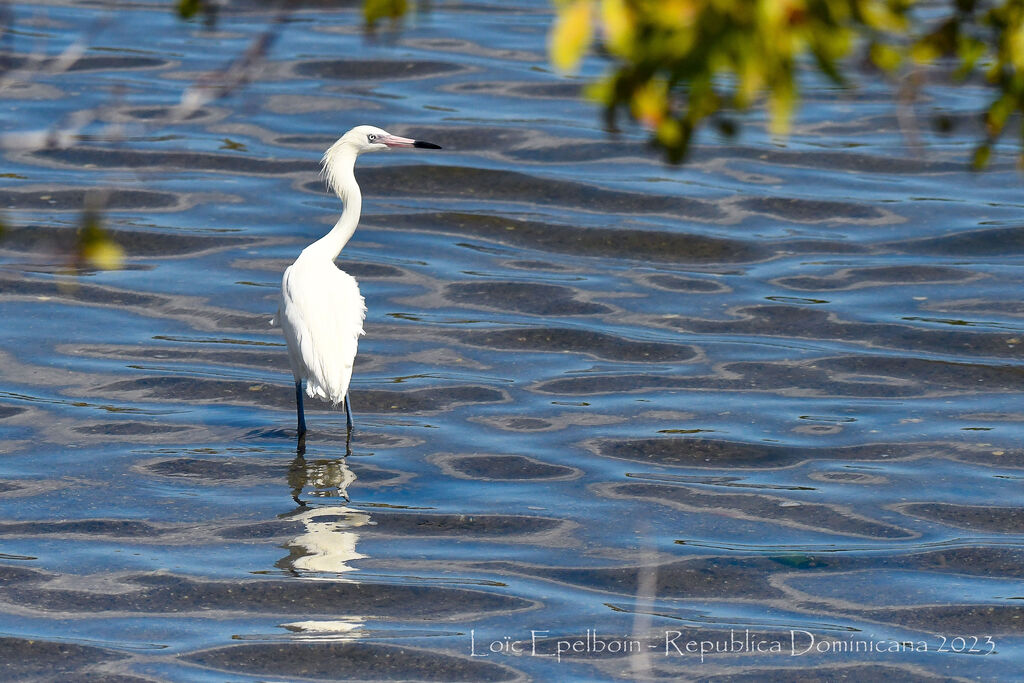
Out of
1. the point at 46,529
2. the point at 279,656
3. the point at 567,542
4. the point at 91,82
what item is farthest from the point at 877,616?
the point at 91,82

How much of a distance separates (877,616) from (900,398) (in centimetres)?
344

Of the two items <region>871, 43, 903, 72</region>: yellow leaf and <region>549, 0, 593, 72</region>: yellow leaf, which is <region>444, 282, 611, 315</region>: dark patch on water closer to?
<region>871, 43, 903, 72</region>: yellow leaf

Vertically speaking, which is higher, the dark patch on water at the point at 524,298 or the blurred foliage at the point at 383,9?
the blurred foliage at the point at 383,9

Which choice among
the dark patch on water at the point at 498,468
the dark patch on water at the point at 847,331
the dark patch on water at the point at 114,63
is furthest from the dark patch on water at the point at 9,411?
the dark patch on water at the point at 114,63

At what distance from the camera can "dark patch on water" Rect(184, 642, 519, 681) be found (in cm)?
643

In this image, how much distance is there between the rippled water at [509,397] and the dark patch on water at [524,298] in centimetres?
6

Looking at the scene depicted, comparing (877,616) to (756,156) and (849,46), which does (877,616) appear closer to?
(849,46)

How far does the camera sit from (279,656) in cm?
653

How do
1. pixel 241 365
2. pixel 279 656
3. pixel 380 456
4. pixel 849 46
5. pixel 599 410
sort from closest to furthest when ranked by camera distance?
pixel 849 46 → pixel 279 656 → pixel 380 456 → pixel 599 410 → pixel 241 365

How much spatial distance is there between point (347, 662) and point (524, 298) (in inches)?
233

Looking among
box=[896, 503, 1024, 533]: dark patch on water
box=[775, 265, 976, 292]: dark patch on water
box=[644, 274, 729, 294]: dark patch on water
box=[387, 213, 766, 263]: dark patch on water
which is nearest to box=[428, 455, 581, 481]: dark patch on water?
box=[896, 503, 1024, 533]: dark patch on water

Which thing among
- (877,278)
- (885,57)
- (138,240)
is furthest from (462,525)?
(138,240)

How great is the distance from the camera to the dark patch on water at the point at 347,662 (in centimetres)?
643

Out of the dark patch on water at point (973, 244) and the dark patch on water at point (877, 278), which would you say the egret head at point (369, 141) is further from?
the dark patch on water at point (973, 244)
